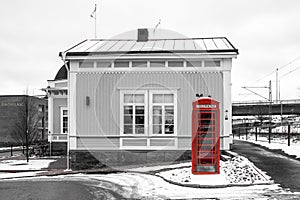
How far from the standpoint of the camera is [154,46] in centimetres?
1897

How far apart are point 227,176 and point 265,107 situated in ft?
169

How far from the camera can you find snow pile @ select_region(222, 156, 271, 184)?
11789 mm

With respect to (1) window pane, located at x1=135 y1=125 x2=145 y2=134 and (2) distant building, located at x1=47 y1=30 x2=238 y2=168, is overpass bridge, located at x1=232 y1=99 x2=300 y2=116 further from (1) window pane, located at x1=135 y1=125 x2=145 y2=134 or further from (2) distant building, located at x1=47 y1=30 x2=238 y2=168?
(1) window pane, located at x1=135 y1=125 x2=145 y2=134

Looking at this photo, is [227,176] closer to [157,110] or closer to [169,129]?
[169,129]

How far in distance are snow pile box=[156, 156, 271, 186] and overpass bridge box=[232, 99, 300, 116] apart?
156 feet

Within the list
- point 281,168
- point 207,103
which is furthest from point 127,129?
point 281,168

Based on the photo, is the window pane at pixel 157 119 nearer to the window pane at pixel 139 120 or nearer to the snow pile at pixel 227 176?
the window pane at pixel 139 120

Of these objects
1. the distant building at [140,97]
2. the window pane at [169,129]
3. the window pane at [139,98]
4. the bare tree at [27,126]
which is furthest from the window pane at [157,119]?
the bare tree at [27,126]

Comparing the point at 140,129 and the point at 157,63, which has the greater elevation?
the point at 157,63

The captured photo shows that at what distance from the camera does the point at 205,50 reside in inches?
674

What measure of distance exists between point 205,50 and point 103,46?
590cm

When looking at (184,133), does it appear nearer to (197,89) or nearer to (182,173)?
(197,89)

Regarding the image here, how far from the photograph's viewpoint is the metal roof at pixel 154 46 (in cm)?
1745

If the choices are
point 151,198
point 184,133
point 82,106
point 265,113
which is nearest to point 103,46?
point 82,106
